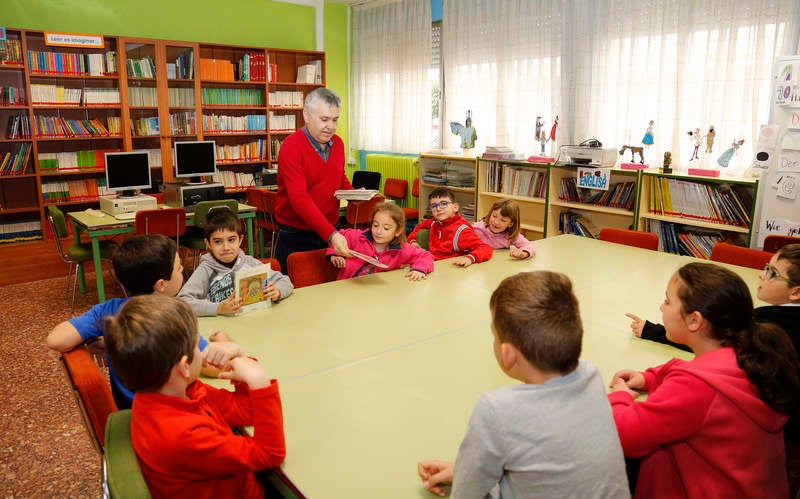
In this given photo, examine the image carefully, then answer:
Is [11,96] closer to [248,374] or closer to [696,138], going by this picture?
[248,374]

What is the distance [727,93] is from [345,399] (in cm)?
416

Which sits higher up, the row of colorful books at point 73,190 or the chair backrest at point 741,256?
the row of colorful books at point 73,190

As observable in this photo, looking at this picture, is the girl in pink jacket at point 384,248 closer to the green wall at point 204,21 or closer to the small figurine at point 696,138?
the small figurine at point 696,138

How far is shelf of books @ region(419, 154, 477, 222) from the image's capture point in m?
6.14

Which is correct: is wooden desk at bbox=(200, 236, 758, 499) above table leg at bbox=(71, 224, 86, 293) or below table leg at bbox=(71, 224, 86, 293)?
above

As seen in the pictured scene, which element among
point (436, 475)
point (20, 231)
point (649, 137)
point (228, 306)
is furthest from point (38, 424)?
point (649, 137)

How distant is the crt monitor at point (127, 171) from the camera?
5055mm

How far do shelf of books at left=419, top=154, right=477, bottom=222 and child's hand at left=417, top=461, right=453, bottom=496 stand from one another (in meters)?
4.94

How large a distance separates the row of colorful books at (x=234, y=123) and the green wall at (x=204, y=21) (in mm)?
940

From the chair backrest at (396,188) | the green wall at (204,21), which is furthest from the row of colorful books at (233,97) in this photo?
the chair backrest at (396,188)

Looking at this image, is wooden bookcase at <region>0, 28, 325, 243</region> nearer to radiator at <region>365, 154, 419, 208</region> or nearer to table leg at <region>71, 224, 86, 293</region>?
table leg at <region>71, 224, 86, 293</region>

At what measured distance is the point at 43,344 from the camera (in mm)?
3834

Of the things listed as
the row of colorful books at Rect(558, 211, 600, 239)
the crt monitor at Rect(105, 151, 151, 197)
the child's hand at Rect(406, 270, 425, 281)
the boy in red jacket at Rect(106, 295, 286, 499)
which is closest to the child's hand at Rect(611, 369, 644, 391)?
the boy in red jacket at Rect(106, 295, 286, 499)

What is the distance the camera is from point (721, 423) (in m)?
1.21
